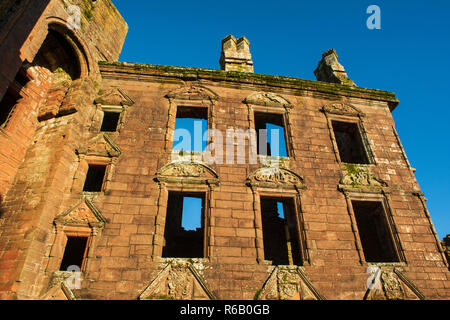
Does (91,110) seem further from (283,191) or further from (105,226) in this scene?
(283,191)

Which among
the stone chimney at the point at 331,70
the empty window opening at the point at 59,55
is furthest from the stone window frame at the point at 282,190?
the empty window opening at the point at 59,55

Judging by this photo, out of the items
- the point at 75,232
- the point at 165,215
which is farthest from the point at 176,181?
the point at 75,232

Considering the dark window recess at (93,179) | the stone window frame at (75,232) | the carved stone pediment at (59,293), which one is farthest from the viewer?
the dark window recess at (93,179)

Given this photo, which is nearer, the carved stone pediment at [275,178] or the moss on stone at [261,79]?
the carved stone pediment at [275,178]

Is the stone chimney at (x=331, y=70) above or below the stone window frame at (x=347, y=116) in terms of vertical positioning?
above

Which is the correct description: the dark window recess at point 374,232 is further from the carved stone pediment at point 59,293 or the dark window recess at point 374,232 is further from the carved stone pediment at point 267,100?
the carved stone pediment at point 59,293

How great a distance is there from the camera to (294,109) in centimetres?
1061

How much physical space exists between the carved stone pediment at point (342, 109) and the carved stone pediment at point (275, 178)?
359 cm

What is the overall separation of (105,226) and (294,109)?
314 inches

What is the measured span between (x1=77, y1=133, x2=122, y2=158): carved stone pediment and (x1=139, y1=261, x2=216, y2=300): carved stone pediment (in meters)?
4.05

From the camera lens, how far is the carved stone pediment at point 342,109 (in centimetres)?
1079

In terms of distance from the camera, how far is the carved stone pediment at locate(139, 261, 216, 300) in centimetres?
669

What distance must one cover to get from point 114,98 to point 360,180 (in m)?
9.39
